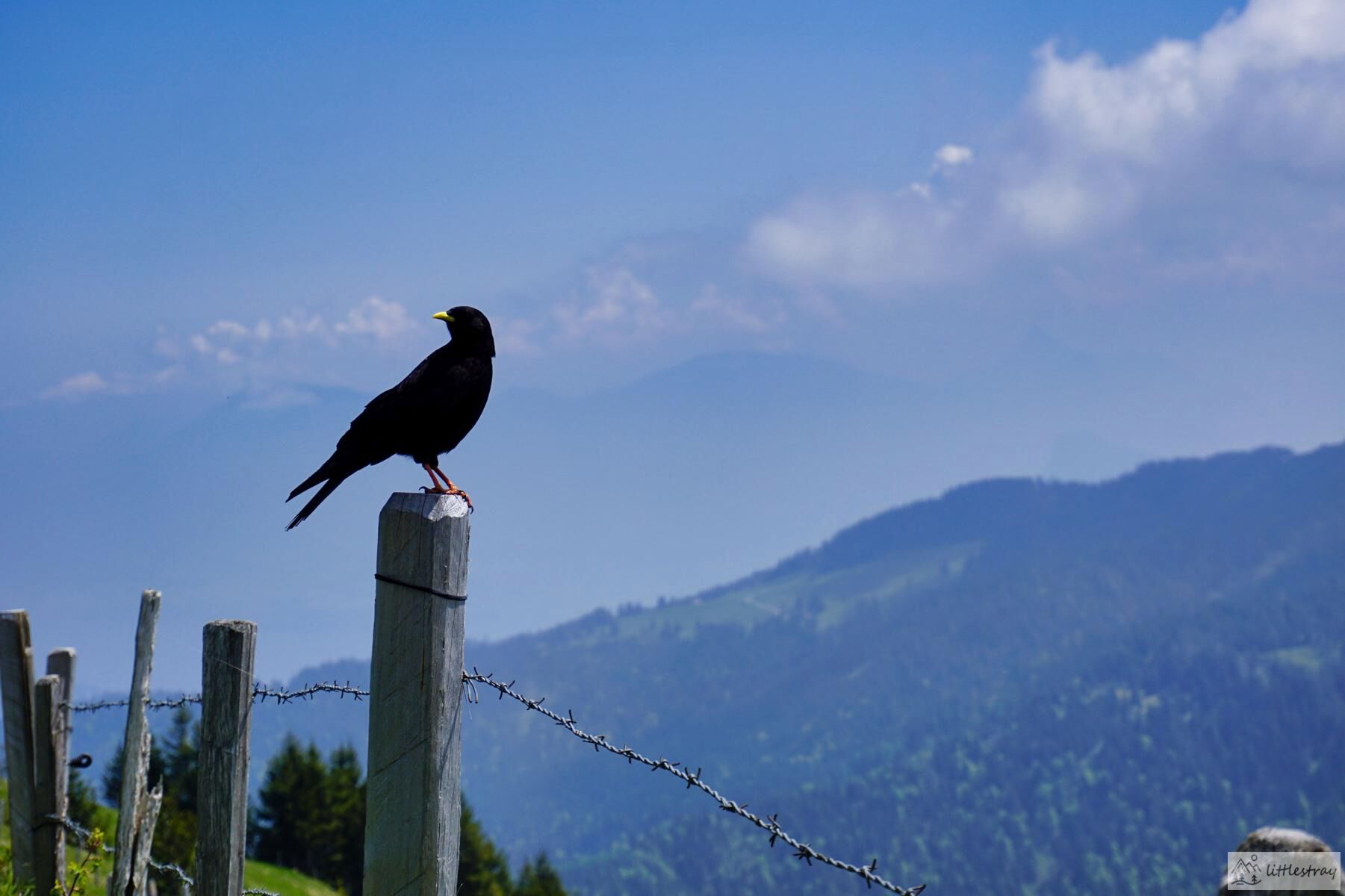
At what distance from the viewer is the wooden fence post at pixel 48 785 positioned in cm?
810

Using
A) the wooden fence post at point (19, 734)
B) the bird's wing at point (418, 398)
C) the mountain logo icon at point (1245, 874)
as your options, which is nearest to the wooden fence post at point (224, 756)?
the bird's wing at point (418, 398)

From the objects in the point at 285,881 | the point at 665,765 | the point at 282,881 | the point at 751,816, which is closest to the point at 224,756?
the point at 665,765

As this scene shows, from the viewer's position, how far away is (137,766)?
22.9 ft

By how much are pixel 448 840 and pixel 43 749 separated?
5171mm

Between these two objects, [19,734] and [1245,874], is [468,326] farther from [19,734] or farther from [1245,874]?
[1245,874]

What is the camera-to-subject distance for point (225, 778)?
209 inches

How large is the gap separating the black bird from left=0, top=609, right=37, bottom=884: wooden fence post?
286 centimetres

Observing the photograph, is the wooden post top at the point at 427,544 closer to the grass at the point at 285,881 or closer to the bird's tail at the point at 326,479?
the bird's tail at the point at 326,479

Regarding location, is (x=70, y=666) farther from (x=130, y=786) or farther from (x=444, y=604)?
(x=444, y=604)

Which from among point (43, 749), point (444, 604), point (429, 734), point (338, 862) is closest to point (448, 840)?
point (429, 734)

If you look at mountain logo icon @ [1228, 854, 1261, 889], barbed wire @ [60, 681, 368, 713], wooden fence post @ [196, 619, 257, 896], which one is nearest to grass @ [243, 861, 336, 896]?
barbed wire @ [60, 681, 368, 713]

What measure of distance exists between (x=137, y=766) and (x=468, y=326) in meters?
3.35

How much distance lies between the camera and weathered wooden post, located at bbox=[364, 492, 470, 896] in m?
4.36

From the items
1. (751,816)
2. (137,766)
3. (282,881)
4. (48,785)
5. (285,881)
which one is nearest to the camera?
→ (751,816)
